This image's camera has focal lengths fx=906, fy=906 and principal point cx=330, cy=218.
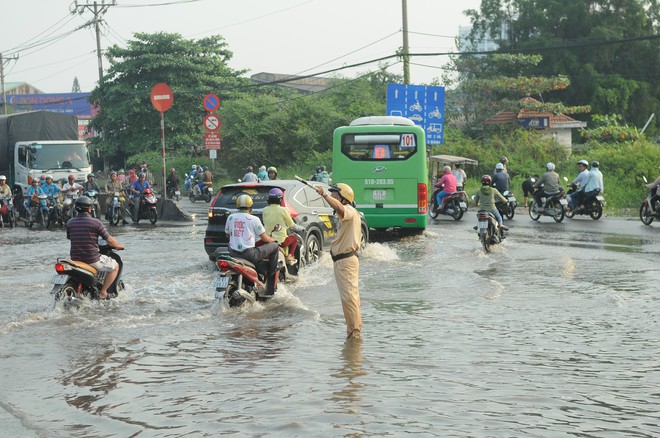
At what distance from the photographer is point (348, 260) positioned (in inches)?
385

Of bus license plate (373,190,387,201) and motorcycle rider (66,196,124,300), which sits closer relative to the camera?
motorcycle rider (66,196,124,300)

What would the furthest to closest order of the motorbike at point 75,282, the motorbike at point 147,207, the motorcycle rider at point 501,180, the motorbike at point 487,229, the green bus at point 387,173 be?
the motorbike at point 147,207 < the motorcycle rider at point 501,180 < the green bus at point 387,173 < the motorbike at point 487,229 < the motorbike at point 75,282

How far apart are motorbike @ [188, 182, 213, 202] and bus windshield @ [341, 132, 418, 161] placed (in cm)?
1906

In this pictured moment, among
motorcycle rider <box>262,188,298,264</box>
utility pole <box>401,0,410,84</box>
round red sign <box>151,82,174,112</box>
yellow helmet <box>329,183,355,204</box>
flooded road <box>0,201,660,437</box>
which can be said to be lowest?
flooded road <box>0,201,660,437</box>

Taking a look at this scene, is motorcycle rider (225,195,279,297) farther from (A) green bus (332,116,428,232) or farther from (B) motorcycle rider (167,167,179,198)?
(B) motorcycle rider (167,167,179,198)

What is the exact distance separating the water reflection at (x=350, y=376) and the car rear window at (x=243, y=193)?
246 inches

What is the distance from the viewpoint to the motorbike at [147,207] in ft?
A: 86.9

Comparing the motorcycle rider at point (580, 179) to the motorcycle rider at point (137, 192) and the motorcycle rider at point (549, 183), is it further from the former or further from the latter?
the motorcycle rider at point (137, 192)

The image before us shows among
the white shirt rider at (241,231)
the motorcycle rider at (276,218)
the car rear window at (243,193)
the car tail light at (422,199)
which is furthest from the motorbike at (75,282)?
the car tail light at (422,199)

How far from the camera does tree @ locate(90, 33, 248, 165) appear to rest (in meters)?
55.7

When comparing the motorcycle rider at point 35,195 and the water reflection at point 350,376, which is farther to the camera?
the motorcycle rider at point 35,195

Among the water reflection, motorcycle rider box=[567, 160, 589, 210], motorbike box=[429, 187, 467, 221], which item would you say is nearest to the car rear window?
the water reflection

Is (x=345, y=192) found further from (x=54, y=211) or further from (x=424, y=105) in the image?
(x=424, y=105)

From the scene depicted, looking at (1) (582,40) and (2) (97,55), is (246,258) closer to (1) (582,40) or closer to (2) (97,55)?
(2) (97,55)
